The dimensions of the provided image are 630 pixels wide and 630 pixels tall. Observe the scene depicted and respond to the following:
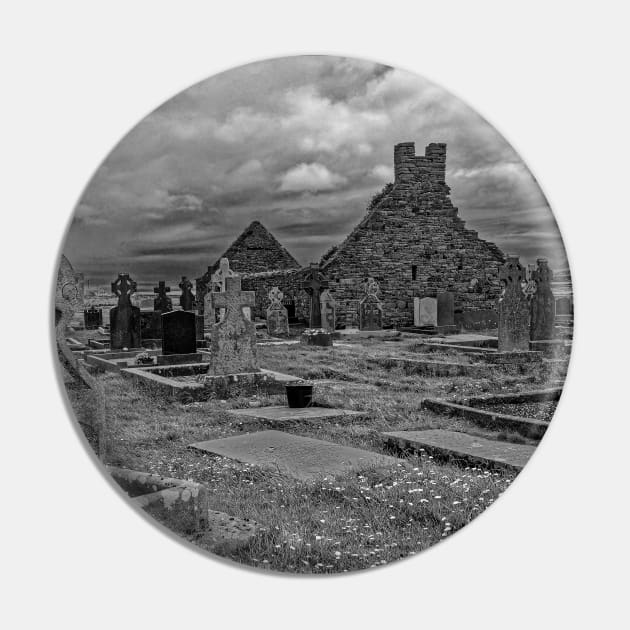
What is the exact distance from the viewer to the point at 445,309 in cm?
544

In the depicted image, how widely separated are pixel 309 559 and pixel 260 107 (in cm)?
259

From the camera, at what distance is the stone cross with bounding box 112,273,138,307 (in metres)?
4.90

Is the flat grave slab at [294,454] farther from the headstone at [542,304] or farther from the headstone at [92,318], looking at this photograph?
the headstone at [542,304]

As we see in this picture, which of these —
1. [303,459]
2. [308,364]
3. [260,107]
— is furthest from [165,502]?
[260,107]

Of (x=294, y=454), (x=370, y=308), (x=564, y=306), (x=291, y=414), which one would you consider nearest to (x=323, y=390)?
(x=291, y=414)

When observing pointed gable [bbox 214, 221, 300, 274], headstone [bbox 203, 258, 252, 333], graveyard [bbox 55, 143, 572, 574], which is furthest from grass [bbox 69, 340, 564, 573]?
pointed gable [bbox 214, 221, 300, 274]

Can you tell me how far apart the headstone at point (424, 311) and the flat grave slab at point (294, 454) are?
0.91 m

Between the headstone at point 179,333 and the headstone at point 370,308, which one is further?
the headstone at point 370,308

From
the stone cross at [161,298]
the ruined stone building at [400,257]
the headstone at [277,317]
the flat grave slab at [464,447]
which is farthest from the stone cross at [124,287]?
the flat grave slab at [464,447]

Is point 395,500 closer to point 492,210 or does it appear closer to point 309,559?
point 309,559

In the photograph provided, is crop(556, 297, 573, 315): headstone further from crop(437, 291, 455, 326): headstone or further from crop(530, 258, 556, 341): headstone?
crop(437, 291, 455, 326): headstone

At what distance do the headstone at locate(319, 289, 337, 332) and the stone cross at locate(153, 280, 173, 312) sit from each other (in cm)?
96

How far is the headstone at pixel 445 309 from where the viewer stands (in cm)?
544

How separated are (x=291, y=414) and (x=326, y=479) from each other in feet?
1.61
